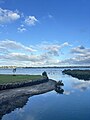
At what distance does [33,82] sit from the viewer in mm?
64688

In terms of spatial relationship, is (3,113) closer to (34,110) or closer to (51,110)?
(34,110)

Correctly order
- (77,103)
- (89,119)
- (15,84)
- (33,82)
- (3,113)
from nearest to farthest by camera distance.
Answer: (89,119)
(3,113)
(77,103)
(15,84)
(33,82)

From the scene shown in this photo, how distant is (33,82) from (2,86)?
16.1 meters

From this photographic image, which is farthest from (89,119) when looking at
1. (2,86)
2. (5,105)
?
(2,86)

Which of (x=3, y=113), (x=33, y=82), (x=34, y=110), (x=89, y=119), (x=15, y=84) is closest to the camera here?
(x=89, y=119)

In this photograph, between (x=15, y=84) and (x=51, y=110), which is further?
A: (x=15, y=84)

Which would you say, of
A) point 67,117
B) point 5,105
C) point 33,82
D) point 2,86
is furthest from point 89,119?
point 33,82

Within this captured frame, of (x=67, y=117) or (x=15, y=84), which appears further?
(x=15, y=84)

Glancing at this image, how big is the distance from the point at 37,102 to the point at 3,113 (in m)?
11.2

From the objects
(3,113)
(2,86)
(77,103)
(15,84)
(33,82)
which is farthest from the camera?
(33,82)

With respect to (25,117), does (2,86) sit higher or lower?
higher

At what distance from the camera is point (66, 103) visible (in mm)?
40500

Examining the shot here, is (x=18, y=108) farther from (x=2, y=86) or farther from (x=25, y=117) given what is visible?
(x=2, y=86)

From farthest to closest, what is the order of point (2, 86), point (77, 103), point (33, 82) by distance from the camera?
point (33, 82) < point (2, 86) < point (77, 103)
